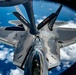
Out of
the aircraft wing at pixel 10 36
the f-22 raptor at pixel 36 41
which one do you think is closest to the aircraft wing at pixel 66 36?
the f-22 raptor at pixel 36 41

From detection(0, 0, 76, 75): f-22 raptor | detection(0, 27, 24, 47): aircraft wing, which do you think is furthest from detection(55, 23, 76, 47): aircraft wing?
detection(0, 27, 24, 47): aircraft wing

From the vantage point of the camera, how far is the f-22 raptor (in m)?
10.7

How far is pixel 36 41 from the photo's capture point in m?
12.9

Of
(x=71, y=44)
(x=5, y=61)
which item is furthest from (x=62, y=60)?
(x=5, y=61)

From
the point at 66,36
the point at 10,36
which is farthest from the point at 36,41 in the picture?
the point at 66,36

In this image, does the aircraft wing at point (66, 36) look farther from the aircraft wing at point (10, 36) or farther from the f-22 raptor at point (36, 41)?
the aircraft wing at point (10, 36)

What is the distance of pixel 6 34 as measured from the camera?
51.5ft

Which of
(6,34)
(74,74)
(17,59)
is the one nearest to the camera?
(74,74)

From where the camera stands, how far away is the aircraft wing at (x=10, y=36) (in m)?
14.8

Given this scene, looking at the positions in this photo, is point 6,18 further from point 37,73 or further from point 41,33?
point 37,73

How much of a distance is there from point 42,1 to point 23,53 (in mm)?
11191

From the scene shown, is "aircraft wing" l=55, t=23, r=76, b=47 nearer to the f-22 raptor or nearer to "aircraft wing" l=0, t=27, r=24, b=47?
the f-22 raptor

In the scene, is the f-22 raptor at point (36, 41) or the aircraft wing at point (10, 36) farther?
the aircraft wing at point (10, 36)

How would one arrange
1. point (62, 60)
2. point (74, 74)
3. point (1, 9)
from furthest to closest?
point (1, 9), point (62, 60), point (74, 74)
